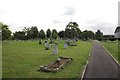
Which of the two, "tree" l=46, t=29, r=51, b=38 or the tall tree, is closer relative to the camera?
the tall tree

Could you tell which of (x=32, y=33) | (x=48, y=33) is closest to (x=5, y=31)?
(x=32, y=33)

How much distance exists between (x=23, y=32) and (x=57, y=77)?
12065cm

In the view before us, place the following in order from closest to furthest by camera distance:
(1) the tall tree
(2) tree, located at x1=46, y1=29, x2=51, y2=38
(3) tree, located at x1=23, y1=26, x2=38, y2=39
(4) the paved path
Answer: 1. (4) the paved path
2. (1) the tall tree
3. (3) tree, located at x1=23, y1=26, x2=38, y2=39
4. (2) tree, located at x1=46, y1=29, x2=51, y2=38

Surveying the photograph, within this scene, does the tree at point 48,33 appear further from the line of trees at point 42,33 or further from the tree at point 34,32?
the tree at point 34,32

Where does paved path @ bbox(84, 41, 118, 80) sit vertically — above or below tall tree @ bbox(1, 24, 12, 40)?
below

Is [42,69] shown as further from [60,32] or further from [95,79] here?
[60,32]

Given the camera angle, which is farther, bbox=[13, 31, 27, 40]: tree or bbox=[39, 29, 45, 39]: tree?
bbox=[39, 29, 45, 39]: tree

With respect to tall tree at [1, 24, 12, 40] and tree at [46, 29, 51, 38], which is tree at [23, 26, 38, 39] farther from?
tall tree at [1, 24, 12, 40]

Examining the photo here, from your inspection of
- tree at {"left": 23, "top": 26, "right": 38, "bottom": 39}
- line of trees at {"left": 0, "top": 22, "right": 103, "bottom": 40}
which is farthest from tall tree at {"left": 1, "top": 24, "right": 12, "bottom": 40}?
tree at {"left": 23, "top": 26, "right": 38, "bottom": 39}

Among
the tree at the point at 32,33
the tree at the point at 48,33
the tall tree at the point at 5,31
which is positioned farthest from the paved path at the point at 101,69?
the tree at the point at 48,33

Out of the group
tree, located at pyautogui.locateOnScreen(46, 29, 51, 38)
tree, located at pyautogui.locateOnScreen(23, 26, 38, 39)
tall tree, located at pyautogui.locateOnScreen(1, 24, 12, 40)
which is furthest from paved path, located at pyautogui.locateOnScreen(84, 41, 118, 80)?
tree, located at pyautogui.locateOnScreen(46, 29, 51, 38)

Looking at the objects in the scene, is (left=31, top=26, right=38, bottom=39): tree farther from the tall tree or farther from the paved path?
the paved path

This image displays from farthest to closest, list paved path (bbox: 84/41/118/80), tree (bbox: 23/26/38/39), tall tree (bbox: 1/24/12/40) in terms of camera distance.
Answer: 1. tree (bbox: 23/26/38/39)
2. tall tree (bbox: 1/24/12/40)
3. paved path (bbox: 84/41/118/80)

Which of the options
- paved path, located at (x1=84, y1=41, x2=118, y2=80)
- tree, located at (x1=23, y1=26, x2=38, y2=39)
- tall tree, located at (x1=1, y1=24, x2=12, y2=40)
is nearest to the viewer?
paved path, located at (x1=84, y1=41, x2=118, y2=80)
